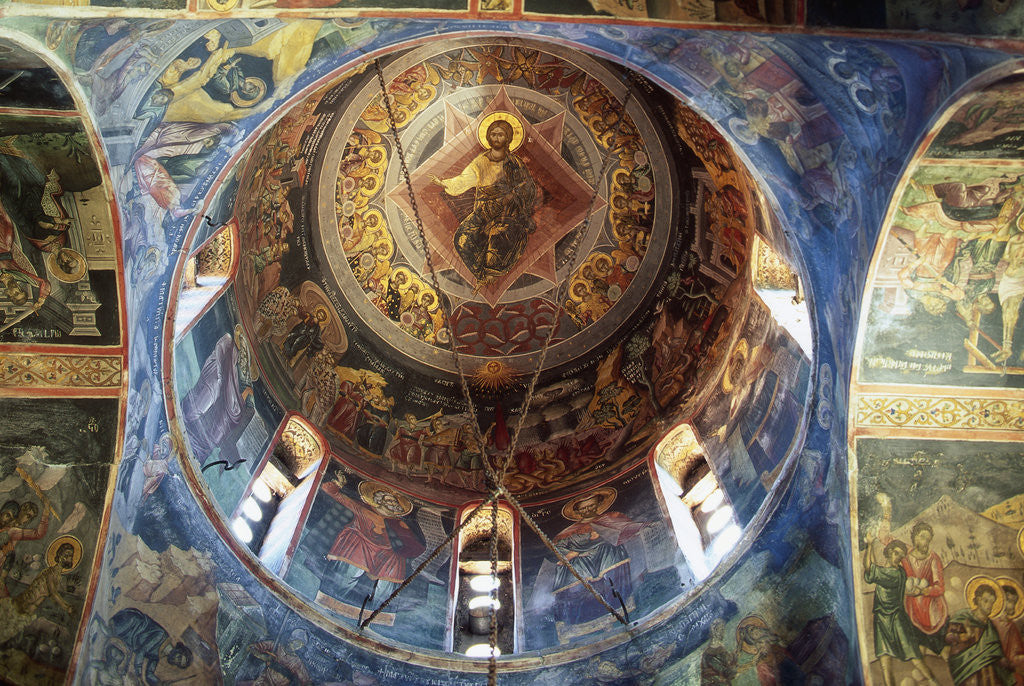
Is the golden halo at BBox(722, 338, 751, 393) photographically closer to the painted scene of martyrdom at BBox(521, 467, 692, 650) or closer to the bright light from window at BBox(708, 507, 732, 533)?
the bright light from window at BBox(708, 507, 732, 533)

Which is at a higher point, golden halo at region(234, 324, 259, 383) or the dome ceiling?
the dome ceiling

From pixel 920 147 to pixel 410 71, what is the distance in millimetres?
7495

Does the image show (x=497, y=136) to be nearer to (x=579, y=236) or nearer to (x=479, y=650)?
(x=579, y=236)

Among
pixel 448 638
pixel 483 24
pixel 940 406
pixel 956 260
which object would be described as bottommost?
pixel 448 638

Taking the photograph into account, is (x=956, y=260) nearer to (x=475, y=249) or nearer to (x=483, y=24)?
(x=483, y=24)

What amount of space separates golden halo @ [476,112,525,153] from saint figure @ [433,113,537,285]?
0.02 m

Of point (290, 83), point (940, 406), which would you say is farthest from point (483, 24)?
point (940, 406)

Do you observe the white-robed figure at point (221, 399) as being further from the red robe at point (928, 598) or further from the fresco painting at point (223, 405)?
the red robe at point (928, 598)

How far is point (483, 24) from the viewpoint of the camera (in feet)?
29.0

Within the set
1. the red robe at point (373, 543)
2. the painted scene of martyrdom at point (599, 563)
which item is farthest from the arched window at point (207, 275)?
the painted scene of martyrdom at point (599, 563)

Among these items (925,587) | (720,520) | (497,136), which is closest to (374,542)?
(720,520)

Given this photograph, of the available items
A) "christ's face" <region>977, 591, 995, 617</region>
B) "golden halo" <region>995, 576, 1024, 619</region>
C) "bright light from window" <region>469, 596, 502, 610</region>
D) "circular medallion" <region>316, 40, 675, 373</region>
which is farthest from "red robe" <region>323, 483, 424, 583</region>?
"golden halo" <region>995, 576, 1024, 619</region>

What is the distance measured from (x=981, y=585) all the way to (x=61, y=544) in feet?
31.4

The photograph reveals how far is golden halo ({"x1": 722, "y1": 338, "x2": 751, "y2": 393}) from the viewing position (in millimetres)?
12734
